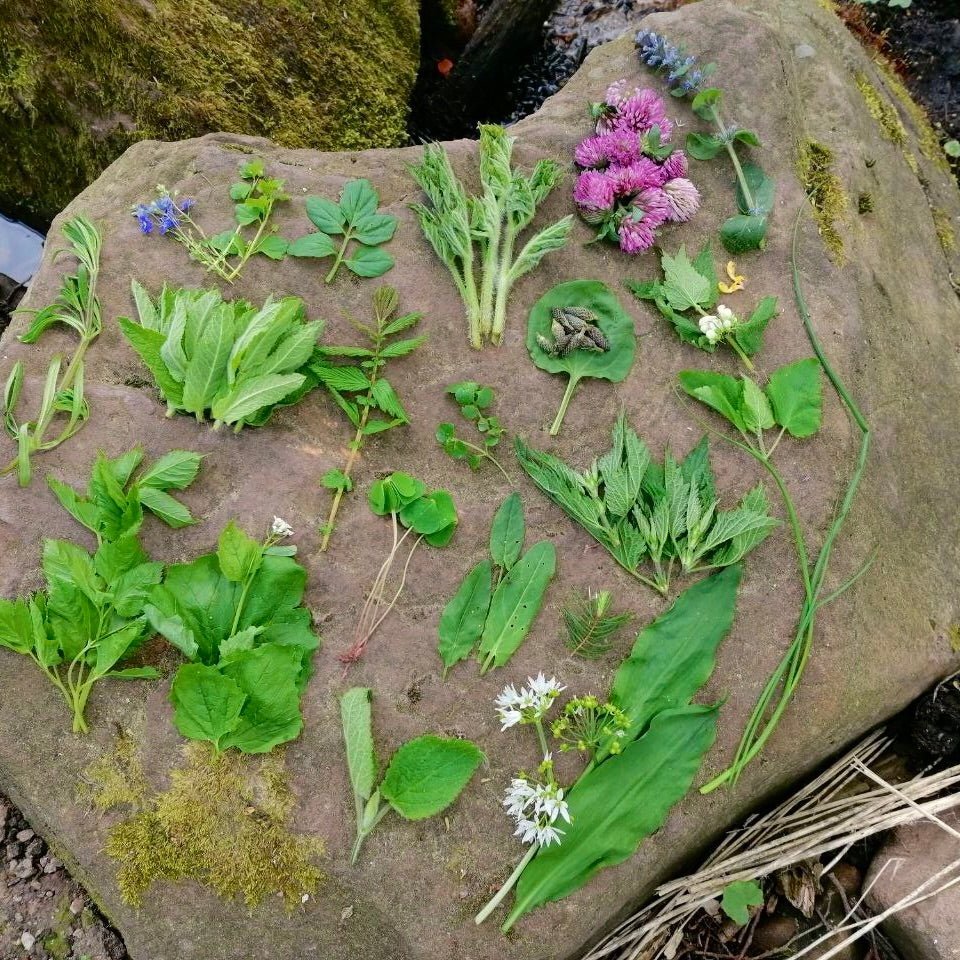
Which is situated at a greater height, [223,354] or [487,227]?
[487,227]

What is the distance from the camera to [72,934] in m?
2.80

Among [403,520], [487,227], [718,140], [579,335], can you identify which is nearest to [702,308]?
[579,335]

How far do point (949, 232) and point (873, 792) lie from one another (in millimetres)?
2678

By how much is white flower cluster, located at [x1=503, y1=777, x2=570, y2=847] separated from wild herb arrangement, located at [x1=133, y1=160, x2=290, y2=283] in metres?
2.06

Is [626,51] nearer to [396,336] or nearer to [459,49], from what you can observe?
[459,49]

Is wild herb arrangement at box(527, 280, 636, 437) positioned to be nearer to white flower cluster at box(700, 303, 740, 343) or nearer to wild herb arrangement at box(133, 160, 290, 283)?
white flower cluster at box(700, 303, 740, 343)

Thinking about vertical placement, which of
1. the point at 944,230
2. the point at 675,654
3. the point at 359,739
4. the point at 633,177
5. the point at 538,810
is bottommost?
the point at 359,739

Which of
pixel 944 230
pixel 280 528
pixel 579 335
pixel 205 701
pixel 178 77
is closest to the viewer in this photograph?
pixel 205 701

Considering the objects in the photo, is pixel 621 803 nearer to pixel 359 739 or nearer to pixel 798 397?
pixel 359 739

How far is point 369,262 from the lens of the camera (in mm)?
3074

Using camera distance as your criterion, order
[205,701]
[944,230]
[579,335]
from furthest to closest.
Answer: [944,230] < [579,335] < [205,701]

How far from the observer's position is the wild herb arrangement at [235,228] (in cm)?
300

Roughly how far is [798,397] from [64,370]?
2635 millimetres

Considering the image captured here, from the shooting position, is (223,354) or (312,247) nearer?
(223,354)
